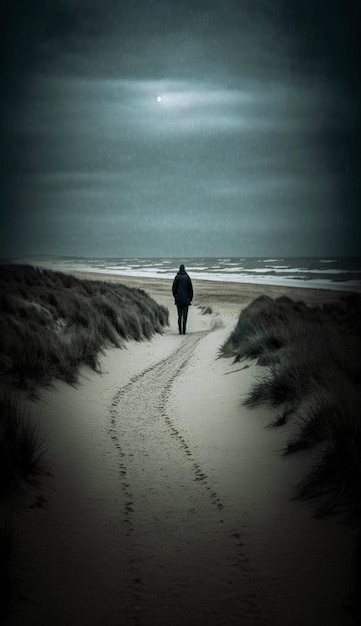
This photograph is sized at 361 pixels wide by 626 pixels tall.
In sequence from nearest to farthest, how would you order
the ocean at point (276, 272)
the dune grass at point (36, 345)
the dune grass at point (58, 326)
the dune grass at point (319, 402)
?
the dune grass at point (319, 402) < the dune grass at point (36, 345) < the dune grass at point (58, 326) < the ocean at point (276, 272)

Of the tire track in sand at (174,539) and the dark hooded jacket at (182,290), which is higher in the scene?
the dark hooded jacket at (182,290)

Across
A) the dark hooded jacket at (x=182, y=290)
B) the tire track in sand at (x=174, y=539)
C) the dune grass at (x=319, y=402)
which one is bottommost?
the tire track in sand at (x=174, y=539)

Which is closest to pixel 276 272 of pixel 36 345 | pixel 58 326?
pixel 58 326

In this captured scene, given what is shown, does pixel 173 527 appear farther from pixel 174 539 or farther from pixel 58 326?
pixel 58 326

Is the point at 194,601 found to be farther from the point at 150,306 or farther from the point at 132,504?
the point at 150,306

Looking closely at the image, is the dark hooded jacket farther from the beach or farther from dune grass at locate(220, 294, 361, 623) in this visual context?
the beach

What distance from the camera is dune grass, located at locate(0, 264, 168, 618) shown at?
12.4ft

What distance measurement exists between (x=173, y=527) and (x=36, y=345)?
15.5 feet

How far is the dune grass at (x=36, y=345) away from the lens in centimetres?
378

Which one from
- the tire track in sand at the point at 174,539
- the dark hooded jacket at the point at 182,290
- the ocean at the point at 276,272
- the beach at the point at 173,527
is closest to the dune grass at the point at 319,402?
the beach at the point at 173,527

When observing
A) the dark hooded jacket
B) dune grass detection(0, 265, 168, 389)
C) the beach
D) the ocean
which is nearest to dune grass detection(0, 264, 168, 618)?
dune grass detection(0, 265, 168, 389)

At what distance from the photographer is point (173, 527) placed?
3680 millimetres

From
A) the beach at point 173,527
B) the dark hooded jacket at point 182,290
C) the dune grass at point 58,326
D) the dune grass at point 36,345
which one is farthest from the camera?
the dark hooded jacket at point 182,290

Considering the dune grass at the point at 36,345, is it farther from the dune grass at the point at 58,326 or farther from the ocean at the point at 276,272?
the ocean at the point at 276,272
